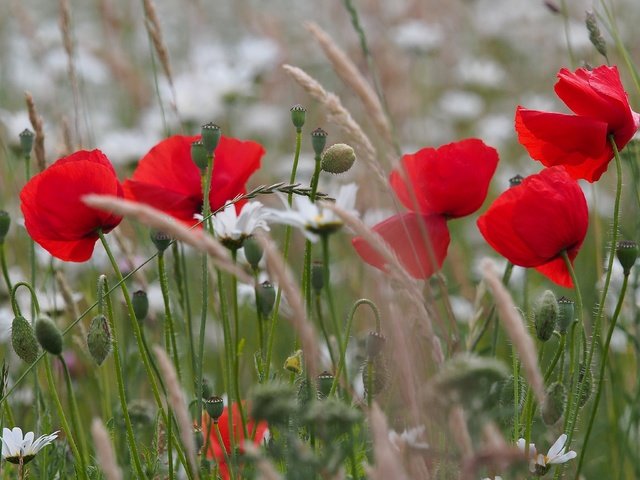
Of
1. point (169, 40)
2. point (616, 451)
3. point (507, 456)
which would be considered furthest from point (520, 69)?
point (507, 456)

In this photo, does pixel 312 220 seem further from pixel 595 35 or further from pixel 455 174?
pixel 595 35

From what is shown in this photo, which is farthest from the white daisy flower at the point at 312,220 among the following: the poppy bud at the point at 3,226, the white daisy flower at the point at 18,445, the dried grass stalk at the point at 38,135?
the dried grass stalk at the point at 38,135

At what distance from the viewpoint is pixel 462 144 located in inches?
54.9

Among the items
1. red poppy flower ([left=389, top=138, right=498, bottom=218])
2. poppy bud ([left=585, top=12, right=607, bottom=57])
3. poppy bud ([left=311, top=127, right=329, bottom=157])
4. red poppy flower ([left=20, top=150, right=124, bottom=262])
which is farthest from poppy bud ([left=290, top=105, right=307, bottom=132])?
poppy bud ([left=585, top=12, right=607, bottom=57])

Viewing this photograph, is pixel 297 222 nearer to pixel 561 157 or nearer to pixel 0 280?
pixel 561 157

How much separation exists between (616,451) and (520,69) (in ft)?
13.5

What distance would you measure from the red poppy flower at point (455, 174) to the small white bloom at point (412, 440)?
312 millimetres

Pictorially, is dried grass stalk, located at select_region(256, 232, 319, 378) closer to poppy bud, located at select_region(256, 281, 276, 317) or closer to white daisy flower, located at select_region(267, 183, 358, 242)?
white daisy flower, located at select_region(267, 183, 358, 242)

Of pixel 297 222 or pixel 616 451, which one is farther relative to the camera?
pixel 616 451

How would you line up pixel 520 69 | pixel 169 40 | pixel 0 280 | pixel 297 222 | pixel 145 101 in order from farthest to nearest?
pixel 169 40, pixel 520 69, pixel 145 101, pixel 0 280, pixel 297 222

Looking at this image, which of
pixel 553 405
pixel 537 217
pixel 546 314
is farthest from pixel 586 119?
pixel 553 405

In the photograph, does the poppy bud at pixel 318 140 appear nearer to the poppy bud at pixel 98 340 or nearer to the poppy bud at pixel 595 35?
the poppy bud at pixel 98 340

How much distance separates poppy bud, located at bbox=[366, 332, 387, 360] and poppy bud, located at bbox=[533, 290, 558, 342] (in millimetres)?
Answer: 185

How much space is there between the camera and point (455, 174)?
54.7 inches
